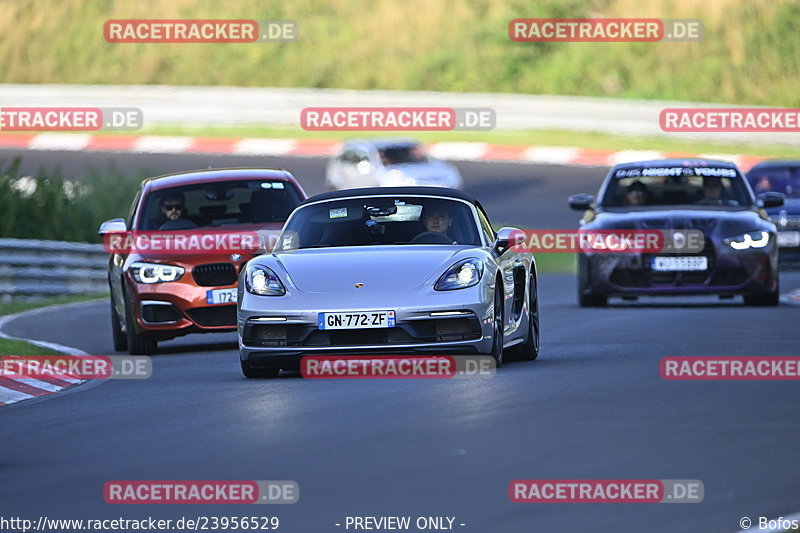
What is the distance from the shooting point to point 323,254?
11984mm

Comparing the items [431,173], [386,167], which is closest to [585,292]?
[431,173]

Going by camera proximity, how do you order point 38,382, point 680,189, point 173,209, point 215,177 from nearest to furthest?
1. point 38,382
2. point 173,209
3. point 215,177
4. point 680,189

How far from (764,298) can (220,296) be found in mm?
5596

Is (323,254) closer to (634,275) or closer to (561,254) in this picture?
(634,275)

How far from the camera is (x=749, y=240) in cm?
1758

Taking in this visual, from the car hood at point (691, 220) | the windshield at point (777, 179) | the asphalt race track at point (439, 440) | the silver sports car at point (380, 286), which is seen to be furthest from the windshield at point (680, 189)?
the windshield at point (777, 179)

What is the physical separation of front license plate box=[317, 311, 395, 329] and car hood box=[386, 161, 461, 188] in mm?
23511

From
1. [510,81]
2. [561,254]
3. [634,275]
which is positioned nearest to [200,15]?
[510,81]

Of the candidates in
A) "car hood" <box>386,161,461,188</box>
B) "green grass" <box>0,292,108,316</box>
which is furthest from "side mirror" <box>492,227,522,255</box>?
"car hood" <box>386,161,461,188</box>

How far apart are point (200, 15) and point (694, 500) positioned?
44.2 meters

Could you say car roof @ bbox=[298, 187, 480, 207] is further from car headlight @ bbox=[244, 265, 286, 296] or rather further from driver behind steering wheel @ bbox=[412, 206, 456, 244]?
car headlight @ bbox=[244, 265, 286, 296]

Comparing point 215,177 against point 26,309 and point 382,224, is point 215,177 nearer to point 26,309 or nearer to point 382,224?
point 382,224

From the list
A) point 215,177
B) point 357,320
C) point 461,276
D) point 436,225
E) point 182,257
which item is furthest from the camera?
point 215,177

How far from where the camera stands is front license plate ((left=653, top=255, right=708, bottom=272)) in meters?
17.5
